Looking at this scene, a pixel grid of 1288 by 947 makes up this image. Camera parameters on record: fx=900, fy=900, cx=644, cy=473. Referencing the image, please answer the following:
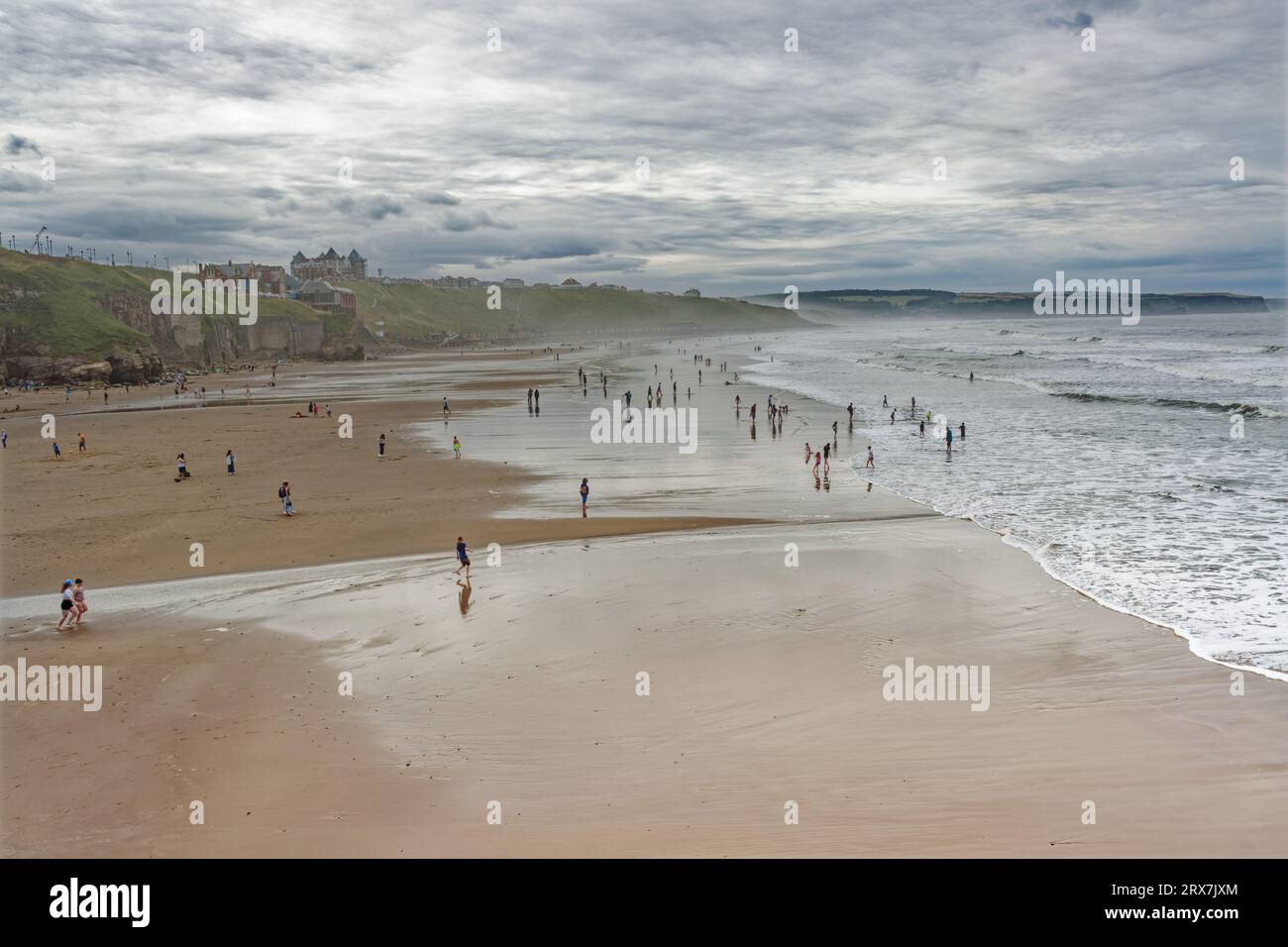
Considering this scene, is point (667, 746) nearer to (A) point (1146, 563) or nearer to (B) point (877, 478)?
(A) point (1146, 563)

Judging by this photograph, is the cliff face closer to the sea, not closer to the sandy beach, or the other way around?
the sea

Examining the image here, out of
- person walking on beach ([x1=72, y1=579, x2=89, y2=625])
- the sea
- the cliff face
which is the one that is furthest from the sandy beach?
the cliff face

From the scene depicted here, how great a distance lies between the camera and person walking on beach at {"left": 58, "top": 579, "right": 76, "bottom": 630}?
16.4 metres

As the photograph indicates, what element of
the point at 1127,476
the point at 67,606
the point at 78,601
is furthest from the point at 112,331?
the point at 1127,476

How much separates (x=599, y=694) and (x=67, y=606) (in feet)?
33.9

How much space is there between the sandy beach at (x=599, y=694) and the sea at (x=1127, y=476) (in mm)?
1351

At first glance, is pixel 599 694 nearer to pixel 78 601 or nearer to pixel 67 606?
pixel 67 606

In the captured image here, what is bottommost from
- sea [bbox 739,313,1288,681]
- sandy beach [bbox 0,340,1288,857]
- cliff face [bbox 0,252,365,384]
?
sandy beach [bbox 0,340,1288,857]

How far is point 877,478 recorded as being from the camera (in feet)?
108

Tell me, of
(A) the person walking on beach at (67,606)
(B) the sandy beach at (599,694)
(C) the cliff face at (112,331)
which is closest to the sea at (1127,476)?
(B) the sandy beach at (599,694)

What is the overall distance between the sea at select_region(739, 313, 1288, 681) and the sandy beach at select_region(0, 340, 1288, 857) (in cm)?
135

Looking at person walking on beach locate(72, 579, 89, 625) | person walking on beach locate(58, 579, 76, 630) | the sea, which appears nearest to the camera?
person walking on beach locate(58, 579, 76, 630)

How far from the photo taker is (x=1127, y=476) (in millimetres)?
31969

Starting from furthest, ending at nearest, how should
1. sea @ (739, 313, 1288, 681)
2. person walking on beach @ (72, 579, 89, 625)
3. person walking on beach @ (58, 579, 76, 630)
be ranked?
sea @ (739, 313, 1288, 681) < person walking on beach @ (72, 579, 89, 625) < person walking on beach @ (58, 579, 76, 630)
